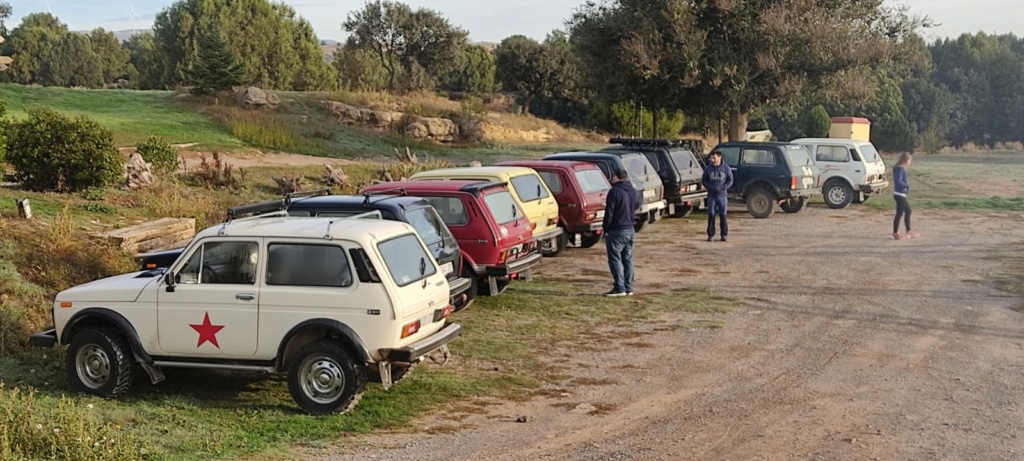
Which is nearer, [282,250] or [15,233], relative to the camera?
[282,250]

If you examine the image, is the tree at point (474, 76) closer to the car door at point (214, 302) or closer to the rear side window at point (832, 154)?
the rear side window at point (832, 154)

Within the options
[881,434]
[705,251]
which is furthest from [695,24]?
[881,434]

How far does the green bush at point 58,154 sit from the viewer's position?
602 inches

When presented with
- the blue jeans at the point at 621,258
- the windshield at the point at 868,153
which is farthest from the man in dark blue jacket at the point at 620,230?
the windshield at the point at 868,153

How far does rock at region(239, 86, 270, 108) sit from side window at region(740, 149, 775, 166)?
1875cm

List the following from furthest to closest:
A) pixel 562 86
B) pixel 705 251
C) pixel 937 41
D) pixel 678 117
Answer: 1. pixel 937 41
2. pixel 562 86
3. pixel 678 117
4. pixel 705 251

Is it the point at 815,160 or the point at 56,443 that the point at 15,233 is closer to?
the point at 56,443

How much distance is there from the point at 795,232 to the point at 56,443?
641 inches

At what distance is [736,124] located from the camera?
31.9 metres

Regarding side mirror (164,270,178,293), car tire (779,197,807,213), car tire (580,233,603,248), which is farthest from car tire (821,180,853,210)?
side mirror (164,270,178,293)

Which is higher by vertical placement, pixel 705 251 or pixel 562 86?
pixel 562 86

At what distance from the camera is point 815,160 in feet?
83.5

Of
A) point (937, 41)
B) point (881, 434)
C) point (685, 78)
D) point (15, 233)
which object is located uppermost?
point (937, 41)

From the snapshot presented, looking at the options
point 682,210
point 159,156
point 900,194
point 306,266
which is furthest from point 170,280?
point 900,194
